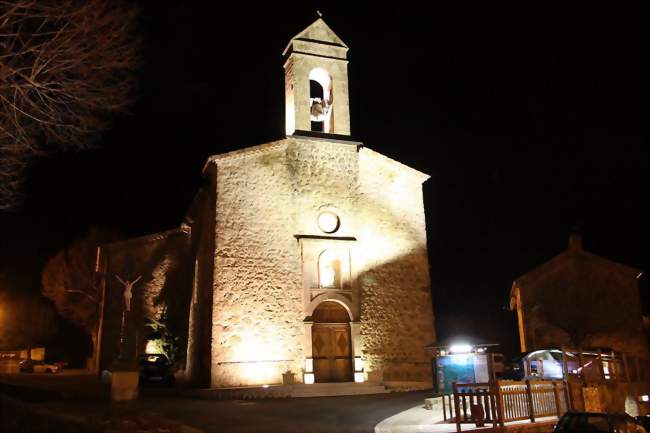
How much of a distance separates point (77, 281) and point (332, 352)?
74.6 ft

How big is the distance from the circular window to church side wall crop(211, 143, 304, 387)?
3.78 ft

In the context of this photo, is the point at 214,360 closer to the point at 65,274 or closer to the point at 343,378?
the point at 343,378

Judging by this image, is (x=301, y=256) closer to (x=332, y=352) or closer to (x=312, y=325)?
(x=312, y=325)

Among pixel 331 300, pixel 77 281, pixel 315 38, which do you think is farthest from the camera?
pixel 77 281

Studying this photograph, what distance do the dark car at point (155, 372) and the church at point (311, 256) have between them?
862 mm

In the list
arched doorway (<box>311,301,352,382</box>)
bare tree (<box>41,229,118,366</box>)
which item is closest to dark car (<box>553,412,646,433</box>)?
arched doorway (<box>311,301,352,382</box>)

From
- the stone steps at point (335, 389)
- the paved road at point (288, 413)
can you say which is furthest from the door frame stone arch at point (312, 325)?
the paved road at point (288, 413)

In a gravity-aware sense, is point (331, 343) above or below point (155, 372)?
above

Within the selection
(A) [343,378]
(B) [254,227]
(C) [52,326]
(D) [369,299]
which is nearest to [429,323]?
(D) [369,299]

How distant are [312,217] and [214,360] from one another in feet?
19.0

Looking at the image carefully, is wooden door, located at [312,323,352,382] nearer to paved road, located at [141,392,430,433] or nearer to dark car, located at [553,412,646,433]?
paved road, located at [141,392,430,433]

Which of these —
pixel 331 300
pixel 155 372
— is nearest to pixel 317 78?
pixel 331 300

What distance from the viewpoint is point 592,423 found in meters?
10.1

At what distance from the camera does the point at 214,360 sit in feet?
56.1
